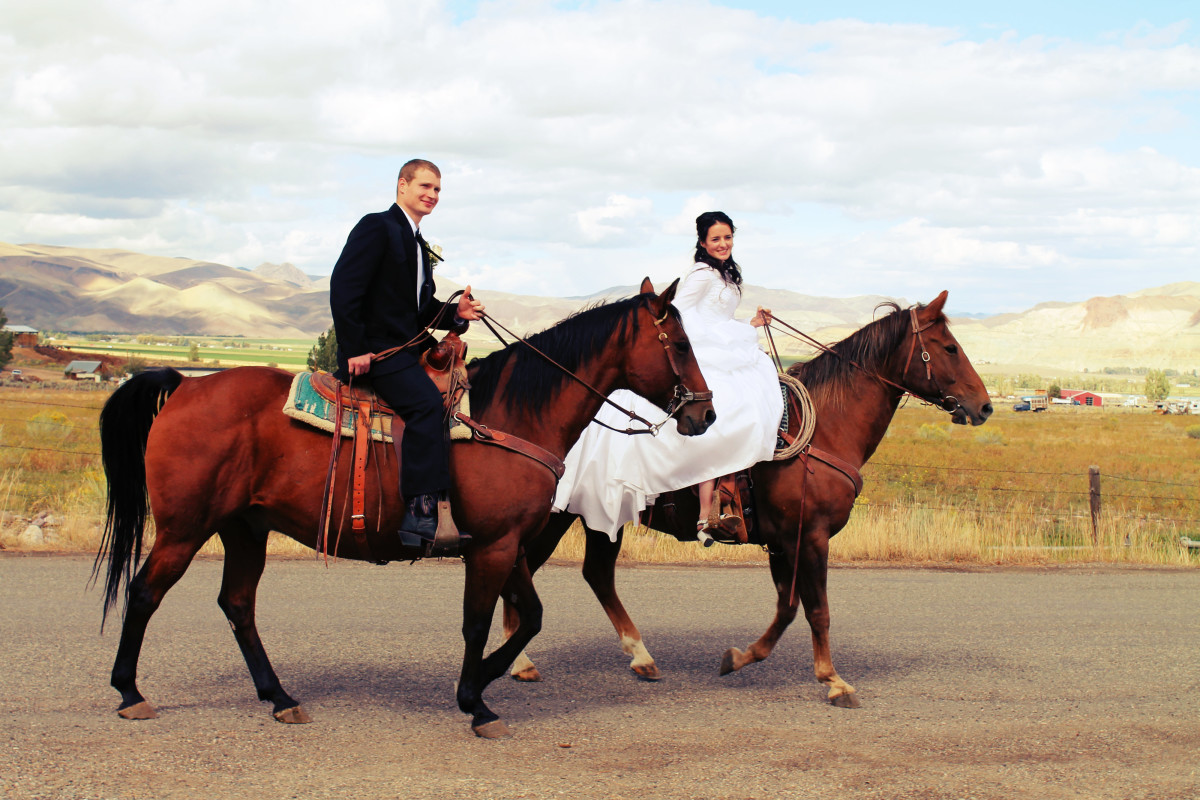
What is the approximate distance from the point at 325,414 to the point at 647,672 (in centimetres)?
280

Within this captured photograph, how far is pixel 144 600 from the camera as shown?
5023 millimetres

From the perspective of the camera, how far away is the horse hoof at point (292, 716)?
5.16 meters

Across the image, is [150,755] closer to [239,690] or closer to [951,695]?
[239,690]

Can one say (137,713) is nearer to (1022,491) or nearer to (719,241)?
(719,241)

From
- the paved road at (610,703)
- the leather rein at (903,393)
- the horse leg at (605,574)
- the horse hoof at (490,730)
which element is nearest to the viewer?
the paved road at (610,703)

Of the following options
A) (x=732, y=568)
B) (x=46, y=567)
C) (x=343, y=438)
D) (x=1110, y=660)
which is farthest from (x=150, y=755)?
(x=732, y=568)

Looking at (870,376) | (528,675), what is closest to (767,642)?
(528,675)

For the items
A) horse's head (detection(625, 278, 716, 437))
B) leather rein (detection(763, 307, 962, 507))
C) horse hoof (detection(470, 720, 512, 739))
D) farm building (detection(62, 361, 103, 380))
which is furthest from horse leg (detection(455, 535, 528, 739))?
farm building (detection(62, 361, 103, 380))

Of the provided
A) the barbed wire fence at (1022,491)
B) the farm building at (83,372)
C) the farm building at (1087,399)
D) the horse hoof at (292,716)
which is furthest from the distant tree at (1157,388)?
the horse hoof at (292,716)

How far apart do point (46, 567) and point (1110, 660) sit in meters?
9.49

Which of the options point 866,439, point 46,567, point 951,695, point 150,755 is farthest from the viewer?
point 46,567

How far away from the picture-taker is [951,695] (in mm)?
6125

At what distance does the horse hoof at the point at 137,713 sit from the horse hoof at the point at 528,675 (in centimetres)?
223

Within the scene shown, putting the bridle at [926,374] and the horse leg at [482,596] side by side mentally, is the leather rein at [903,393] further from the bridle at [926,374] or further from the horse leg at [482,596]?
the horse leg at [482,596]
